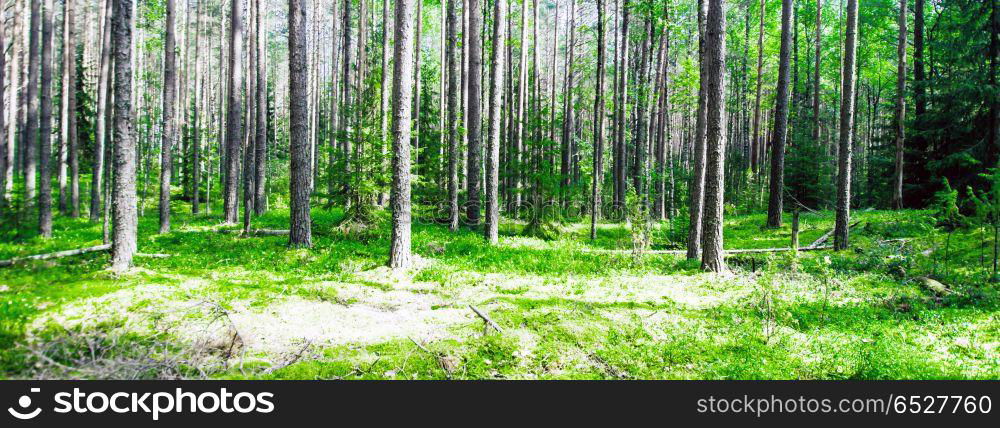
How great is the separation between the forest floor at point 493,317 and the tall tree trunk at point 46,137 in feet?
21.7

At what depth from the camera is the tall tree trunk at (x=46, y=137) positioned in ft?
44.5

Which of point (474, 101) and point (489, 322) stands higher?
point (474, 101)

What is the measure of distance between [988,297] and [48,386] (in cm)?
1109

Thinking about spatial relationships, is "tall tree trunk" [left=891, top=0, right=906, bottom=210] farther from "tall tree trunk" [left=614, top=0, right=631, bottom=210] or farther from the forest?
"tall tree trunk" [left=614, top=0, right=631, bottom=210]

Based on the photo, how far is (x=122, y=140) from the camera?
761 centimetres

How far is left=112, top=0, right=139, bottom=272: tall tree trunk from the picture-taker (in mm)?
7539

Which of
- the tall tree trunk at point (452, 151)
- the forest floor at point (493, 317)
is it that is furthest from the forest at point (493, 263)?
the tall tree trunk at point (452, 151)

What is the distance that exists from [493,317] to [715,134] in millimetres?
6056

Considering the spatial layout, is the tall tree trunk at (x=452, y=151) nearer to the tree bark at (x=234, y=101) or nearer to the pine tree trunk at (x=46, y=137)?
the tree bark at (x=234, y=101)

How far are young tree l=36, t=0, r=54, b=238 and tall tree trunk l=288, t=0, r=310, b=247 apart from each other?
8.45 metres

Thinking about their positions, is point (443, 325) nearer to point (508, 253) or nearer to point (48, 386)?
point (48, 386)

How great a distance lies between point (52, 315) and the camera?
15.8 feet

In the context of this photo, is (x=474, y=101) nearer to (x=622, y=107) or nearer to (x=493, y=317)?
(x=622, y=107)

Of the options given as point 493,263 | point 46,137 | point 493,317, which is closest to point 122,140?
point 493,317
